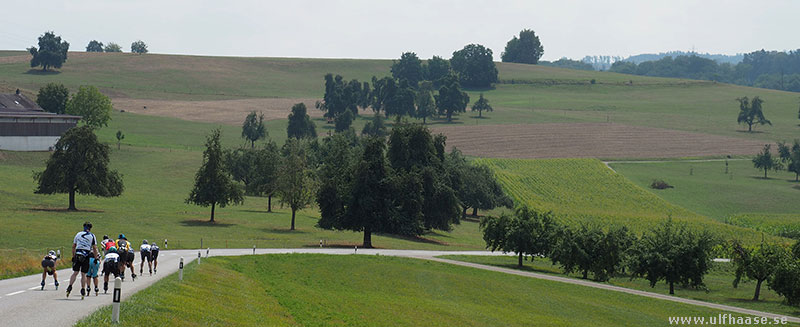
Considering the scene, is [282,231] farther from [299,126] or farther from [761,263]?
[299,126]

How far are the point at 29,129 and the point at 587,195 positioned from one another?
305 feet

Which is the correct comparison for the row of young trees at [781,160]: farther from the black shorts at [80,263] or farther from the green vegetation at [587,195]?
the black shorts at [80,263]

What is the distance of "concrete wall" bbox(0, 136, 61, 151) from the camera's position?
122 metres

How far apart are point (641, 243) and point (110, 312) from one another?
178 ft

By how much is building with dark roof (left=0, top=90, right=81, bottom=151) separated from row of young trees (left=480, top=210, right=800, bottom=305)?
82.1 m

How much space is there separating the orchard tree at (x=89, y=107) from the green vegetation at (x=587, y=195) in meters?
73.8

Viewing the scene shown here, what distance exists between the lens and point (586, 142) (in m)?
180

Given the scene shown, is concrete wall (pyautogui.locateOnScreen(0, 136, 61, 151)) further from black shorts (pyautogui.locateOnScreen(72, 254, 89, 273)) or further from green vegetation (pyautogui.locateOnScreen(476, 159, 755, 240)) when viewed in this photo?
black shorts (pyautogui.locateOnScreen(72, 254, 89, 273))

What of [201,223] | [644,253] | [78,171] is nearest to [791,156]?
[644,253]

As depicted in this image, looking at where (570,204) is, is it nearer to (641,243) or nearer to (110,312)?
(641,243)

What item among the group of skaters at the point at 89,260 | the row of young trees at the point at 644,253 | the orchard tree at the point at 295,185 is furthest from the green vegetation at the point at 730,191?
the group of skaters at the point at 89,260

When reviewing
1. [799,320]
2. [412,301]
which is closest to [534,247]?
[799,320]

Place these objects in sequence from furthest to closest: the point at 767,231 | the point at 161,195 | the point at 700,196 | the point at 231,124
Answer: the point at 231,124, the point at 700,196, the point at 767,231, the point at 161,195

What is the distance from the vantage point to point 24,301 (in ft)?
85.7
